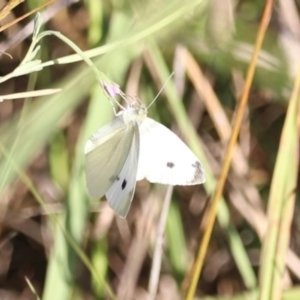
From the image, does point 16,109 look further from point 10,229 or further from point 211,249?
point 211,249

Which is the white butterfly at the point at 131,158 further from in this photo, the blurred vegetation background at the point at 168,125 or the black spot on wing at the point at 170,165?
the blurred vegetation background at the point at 168,125

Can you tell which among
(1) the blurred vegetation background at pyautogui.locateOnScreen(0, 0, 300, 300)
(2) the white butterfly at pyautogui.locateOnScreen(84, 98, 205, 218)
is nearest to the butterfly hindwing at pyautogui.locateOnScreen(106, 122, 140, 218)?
(2) the white butterfly at pyautogui.locateOnScreen(84, 98, 205, 218)

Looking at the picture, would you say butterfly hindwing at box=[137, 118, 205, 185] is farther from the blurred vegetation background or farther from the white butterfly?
the blurred vegetation background

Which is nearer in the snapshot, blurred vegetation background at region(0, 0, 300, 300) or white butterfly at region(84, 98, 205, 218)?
white butterfly at region(84, 98, 205, 218)

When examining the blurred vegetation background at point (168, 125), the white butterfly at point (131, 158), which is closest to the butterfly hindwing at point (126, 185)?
the white butterfly at point (131, 158)

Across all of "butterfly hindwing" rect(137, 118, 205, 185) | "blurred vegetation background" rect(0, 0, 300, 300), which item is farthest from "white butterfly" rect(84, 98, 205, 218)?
"blurred vegetation background" rect(0, 0, 300, 300)

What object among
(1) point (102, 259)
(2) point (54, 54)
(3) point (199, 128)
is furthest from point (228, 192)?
(2) point (54, 54)

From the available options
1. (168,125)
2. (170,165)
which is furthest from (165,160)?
(168,125)
